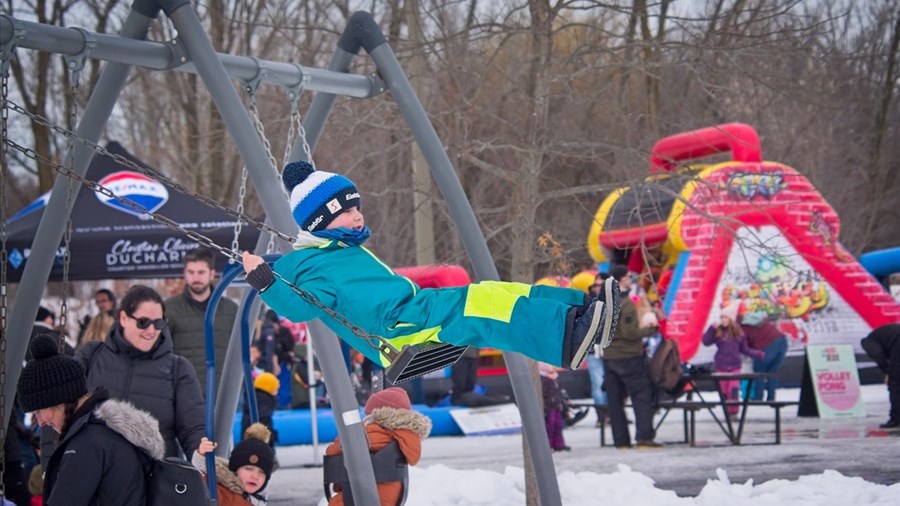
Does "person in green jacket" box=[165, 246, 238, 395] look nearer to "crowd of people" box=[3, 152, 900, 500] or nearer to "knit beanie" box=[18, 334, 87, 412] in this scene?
"crowd of people" box=[3, 152, 900, 500]

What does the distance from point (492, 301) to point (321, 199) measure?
895 mm

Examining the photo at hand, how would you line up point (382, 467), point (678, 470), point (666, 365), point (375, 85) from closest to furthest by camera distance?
point (382, 467) → point (375, 85) → point (678, 470) → point (666, 365)

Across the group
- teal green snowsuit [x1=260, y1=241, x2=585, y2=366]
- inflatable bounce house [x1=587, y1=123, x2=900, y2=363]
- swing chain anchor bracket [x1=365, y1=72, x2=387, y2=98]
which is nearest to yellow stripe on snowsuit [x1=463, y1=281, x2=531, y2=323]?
teal green snowsuit [x1=260, y1=241, x2=585, y2=366]

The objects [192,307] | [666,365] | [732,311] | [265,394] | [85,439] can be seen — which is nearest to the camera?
[85,439]

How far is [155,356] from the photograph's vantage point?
593 centimetres

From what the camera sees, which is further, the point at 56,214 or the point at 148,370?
the point at 56,214

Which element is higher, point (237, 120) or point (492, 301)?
point (237, 120)

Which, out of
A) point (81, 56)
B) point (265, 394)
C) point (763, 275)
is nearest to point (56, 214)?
point (81, 56)

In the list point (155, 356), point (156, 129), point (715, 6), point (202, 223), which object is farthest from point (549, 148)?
point (156, 129)

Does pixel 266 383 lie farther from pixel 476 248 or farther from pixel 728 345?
pixel 728 345

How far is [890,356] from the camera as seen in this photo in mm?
12367

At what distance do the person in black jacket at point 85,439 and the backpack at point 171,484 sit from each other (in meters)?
0.04

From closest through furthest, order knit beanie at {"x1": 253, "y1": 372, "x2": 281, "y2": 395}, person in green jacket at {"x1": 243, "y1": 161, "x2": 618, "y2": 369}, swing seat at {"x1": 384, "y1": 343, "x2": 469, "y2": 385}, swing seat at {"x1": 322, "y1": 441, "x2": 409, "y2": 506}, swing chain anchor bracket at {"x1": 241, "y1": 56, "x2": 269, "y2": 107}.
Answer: person in green jacket at {"x1": 243, "y1": 161, "x2": 618, "y2": 369} < swing seat at {"x1": 384, "y1": 343, "x2": 469, "y2": 385} < swing seat at {"x1": 322, "y1": 441, "x2": 409, "y2": 506} < swing chain anchor bracket at {"x1": 241, "y1": 56, "x2": 269, "y2": 107} < knit beanie at {"x1": 253, "y1": 372, "x2": 281, "y2": 395}

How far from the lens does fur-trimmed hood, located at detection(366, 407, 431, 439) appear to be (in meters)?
6.26
